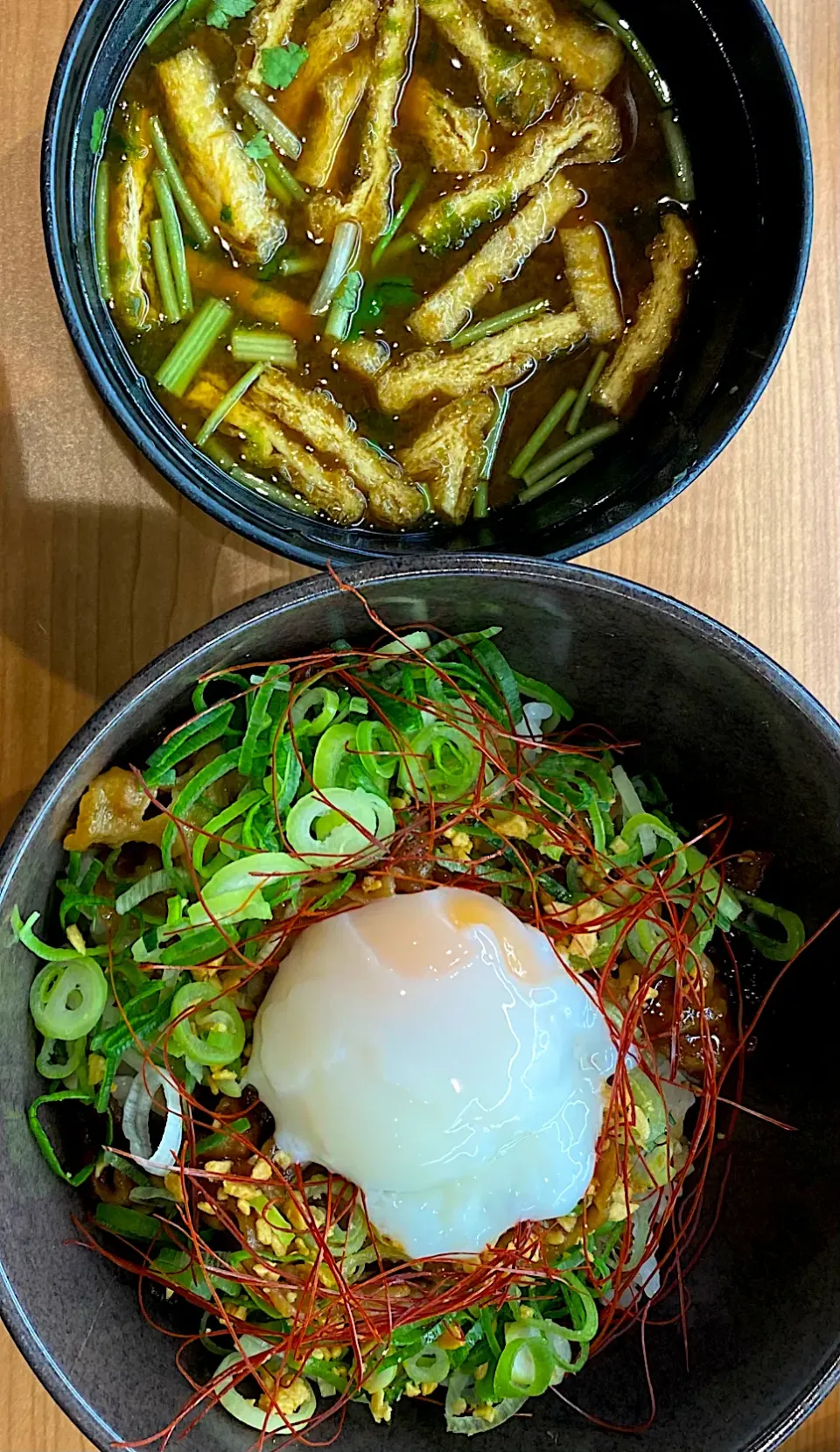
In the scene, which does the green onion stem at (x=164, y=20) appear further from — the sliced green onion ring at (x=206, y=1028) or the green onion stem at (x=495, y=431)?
the sliced green onion ring at (x=206, y=1028)

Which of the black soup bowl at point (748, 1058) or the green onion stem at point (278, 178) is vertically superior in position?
the green onion stem at point (278, 178)

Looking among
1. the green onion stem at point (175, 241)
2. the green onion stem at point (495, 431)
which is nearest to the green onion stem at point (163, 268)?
the green onion stem at point (175, 241)

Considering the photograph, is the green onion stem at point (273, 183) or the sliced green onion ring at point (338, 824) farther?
the green onion stem at point (273, 183)

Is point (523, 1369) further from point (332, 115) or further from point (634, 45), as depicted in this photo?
point (634, 45)

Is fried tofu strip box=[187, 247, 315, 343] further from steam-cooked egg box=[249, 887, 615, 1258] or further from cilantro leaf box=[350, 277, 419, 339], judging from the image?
steam-cooked egg box=[249, 887, 615, 1258]

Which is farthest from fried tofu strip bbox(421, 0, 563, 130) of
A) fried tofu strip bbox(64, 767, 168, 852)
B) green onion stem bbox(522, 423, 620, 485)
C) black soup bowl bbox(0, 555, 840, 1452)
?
fried tofu strip bbox(64, 767, 168, 852)

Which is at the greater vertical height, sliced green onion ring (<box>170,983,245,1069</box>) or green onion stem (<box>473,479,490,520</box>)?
green onion stem (<box>473,479,490,520</box>)
